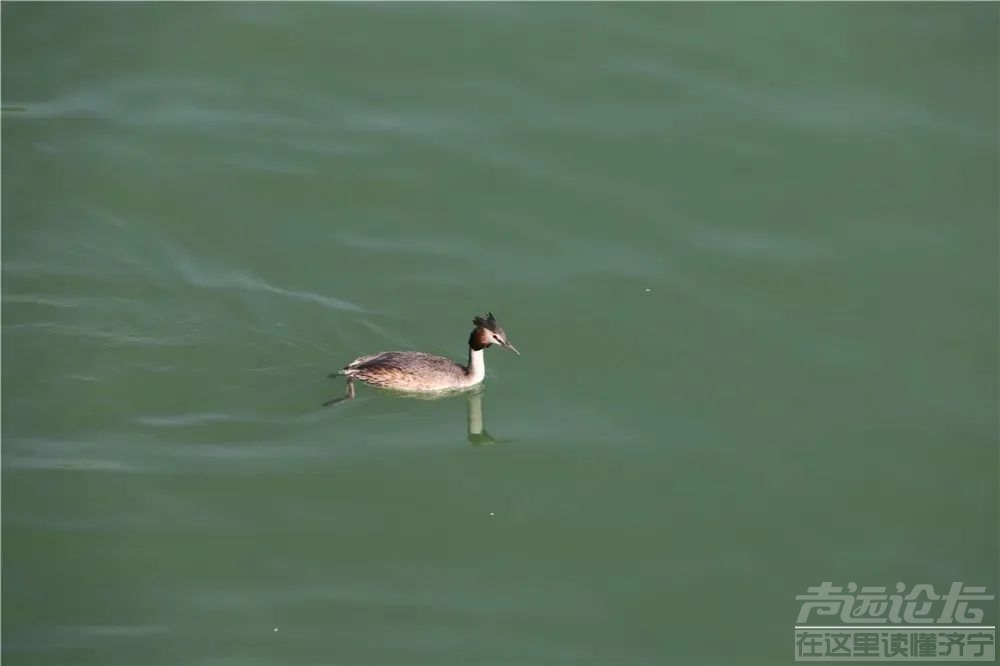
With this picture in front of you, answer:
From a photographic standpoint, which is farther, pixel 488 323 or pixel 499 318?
pixel 499 318

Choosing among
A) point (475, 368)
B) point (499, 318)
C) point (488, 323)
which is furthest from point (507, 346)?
point (499, 318)

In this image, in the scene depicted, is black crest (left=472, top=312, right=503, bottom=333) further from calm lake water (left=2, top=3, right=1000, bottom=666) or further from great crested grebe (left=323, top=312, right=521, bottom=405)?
calm lake water (left=2, top=3, right=1000, bottom=666)

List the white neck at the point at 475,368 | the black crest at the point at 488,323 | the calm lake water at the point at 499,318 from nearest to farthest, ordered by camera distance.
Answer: the calm lake water at the point at 499,318 < the black crest at the point at 488,323 < the white neck at the point at 475,368

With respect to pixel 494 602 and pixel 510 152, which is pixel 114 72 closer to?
pixel 510 152

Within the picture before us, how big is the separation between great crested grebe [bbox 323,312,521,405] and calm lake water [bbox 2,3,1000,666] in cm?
25

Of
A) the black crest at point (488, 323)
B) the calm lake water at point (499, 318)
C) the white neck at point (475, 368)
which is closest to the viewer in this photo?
the calm lake water at point (499, 318)

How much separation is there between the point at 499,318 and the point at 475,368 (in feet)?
2.56

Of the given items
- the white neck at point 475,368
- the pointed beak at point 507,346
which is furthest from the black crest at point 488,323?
the white neck at point 475,368

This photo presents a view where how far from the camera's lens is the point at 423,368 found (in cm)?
1293

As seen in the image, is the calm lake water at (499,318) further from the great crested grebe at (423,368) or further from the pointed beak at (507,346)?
the pointed beak at (507,346)

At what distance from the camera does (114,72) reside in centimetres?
1725

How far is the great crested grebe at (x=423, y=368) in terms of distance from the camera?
12836 millimetres

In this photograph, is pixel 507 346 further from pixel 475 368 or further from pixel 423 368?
pixel 423 368

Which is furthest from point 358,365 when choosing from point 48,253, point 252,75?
point 252,75
